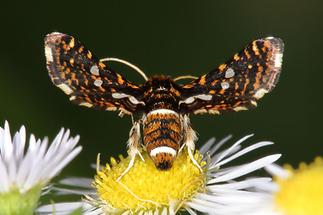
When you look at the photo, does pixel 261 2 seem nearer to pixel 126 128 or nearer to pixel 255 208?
pixel 126 128

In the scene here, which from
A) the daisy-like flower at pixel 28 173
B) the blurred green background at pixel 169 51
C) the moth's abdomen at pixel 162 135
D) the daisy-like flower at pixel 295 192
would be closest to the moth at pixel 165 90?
the moth's abdomen at pixel 162 135

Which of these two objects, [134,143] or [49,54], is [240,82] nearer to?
[134,143]

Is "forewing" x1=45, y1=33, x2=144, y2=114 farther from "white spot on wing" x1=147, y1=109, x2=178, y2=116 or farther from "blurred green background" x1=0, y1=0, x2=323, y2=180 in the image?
"blurred green background" x1=0, y1=0, x2=323, y2=180

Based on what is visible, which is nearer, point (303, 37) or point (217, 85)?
point (217, 85)

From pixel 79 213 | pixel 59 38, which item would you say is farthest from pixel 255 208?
pixel 59 38

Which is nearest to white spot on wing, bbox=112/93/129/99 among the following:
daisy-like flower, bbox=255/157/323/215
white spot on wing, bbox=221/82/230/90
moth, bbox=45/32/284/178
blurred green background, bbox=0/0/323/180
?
moth, bbox=45/32/284/178

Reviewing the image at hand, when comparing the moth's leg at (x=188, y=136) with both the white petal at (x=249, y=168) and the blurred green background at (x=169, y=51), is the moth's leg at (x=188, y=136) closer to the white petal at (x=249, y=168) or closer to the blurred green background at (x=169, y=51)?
the white petal at (x=249, y=168)
